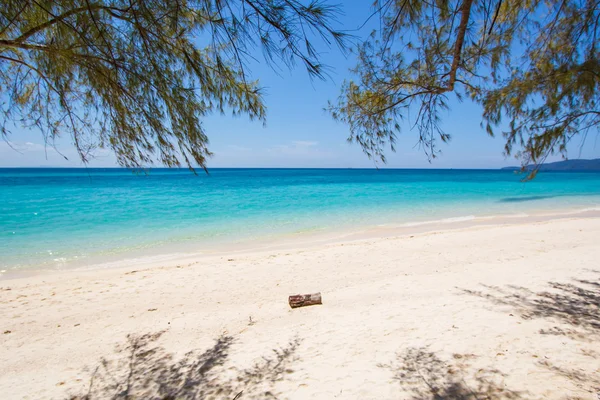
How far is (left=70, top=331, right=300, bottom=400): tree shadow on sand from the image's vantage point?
7.80ft

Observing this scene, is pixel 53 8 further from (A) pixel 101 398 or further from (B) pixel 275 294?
(B) pixel 275 294

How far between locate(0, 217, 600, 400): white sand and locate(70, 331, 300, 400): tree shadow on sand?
0.02 metres

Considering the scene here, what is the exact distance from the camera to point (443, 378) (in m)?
2.32

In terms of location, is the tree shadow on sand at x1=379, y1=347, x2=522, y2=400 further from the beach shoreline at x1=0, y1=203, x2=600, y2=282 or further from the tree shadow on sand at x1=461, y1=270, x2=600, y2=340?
Result: the beach shoreline at x1=0, y1=203, x2=600, y2=282

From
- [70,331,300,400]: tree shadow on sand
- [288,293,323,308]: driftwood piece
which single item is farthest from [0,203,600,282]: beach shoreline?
[70,331,300,400]: tree shadow on sand

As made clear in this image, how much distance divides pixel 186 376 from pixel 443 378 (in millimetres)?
2245

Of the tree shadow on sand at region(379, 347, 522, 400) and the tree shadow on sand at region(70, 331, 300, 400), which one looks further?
the tree shadow on sand at region(70, 331, 300, 400)

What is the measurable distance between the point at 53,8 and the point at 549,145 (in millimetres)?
4202

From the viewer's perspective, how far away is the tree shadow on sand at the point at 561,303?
2.93 m

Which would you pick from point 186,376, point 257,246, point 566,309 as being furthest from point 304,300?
point 257,246

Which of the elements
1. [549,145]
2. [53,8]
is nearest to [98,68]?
[53,8]

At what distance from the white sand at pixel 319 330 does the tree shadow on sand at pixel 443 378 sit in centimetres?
1

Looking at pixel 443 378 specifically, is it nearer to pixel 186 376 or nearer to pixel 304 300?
pixel 304 300

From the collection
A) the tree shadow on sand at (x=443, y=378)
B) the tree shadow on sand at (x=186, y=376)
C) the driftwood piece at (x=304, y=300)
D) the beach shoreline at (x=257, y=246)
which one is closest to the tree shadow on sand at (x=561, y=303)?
the tree shadow on sand at (x=443, y=378)
